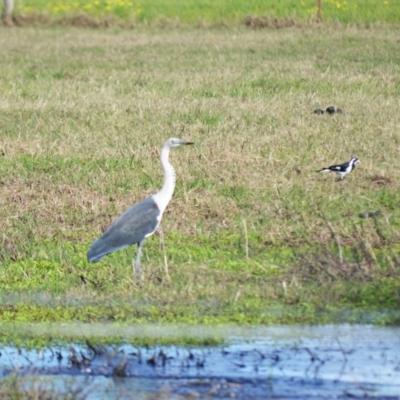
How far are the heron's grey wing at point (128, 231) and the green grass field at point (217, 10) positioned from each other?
53.3 ft

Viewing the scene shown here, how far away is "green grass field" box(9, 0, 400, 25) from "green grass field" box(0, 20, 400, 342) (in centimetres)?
708

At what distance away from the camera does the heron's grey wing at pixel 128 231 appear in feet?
23.4

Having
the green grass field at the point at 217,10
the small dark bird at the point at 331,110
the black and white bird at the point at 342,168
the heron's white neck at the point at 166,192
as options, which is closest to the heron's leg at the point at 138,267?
the heron's white neck at the point at 166,192

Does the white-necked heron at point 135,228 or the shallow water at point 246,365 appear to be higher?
the white-necked heron at point 135,228

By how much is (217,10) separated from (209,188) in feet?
60.5

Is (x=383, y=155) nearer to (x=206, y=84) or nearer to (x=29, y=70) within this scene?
(x=206, y=84)

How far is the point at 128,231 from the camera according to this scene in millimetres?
7203

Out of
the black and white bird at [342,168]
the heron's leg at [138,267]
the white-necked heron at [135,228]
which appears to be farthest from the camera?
the black and white bird at [342,168]

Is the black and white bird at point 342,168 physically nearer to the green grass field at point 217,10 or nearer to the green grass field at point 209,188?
the green grass field at point 209,188

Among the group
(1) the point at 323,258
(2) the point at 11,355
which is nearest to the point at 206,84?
(1) the point at 323,258

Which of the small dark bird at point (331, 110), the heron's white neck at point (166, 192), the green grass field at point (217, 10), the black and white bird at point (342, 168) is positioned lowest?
the green grass field at point (217, 10)

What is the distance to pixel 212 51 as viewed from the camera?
62.8ft

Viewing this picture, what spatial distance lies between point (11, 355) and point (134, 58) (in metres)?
13.3

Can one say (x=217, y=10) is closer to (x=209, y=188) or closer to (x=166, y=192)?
(x=209, y=188)
